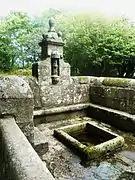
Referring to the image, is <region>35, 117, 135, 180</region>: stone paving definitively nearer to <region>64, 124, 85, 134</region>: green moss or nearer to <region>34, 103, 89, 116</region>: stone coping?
<region>64, 124, 85, 134</region>: green moss

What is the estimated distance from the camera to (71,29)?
1252 cm

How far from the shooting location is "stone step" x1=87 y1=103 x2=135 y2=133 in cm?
401

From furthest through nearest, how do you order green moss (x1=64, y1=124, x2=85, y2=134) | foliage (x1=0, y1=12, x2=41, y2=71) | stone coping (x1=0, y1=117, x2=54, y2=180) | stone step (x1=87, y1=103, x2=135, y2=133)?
foliage (x1=0, y1=12, x2=41, y2=71), stone step (x1=87, y1=103, x2=135, y2=133), green moss (x1=64, y1=124, x2=85, y2=134), stone coping (x1=0, y1=117, x2=54, y2=180)

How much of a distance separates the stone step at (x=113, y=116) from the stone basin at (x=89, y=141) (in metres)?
0.68

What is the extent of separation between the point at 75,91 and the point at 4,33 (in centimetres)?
936

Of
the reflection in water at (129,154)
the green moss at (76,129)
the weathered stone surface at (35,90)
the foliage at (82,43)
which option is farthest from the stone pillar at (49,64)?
the foliage at (82,43)

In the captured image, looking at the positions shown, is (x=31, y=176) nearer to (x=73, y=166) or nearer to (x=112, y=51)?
(x=73, y=166)

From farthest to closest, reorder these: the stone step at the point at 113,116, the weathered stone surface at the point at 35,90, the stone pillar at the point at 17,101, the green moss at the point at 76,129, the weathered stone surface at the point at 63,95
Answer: the weathered stone surface at the point at 63,95
the weathered stone surface at the point at 35,90
the stone step at the point at 113,116
the green moss at the point at 76,129
the stone pillar at the point at 17,101

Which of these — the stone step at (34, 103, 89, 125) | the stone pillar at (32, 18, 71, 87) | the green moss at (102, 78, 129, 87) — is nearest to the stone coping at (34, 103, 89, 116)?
the stone step at (34, 103, 89, 125)

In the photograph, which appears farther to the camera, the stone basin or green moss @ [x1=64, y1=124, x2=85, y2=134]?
green moss @ [x1=64, y1=124, x2=85, y2=134]

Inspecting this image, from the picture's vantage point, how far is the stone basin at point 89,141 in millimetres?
2842

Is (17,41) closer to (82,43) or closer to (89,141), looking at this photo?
(82,43)

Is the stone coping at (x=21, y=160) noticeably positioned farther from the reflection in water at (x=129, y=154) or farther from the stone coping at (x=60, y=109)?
the stone coping at (x=60, y=109)

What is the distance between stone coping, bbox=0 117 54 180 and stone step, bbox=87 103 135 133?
2.98 m
